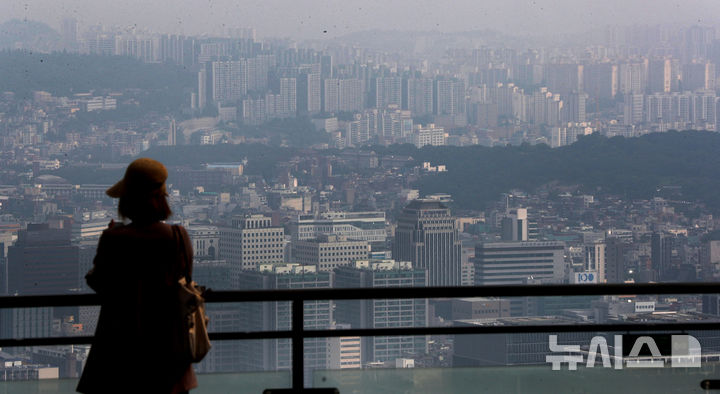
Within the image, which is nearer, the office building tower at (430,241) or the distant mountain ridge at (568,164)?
the office building tower at (430,241)

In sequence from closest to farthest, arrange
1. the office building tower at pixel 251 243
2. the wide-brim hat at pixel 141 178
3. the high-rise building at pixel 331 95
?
the wide-brim hat at pixel 141 178 → the office building tower at pixel 251 243 → the high-rise building at pixel 331 95

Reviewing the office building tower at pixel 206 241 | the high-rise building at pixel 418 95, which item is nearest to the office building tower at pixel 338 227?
the office building tower at pixel 206 241

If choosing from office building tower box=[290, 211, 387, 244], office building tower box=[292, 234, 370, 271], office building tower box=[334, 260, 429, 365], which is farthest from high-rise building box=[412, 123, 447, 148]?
office building tower box=[334, 260, 429, 365]

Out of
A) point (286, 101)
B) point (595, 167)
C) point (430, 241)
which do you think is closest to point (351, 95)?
point (286, 101)

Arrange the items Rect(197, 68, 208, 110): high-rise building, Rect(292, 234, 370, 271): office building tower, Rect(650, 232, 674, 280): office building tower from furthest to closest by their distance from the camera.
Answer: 1. Rect(197, 68, 208, 110): high-rise building
2. Rect(650, 232, 674, 280): office building tower
3. Rect(292, 234, 370, 271): office building tower

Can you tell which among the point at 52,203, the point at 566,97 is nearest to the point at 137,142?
the point at 52,203

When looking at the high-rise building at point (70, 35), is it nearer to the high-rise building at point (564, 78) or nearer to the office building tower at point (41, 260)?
the office building tower at point (41, 260)

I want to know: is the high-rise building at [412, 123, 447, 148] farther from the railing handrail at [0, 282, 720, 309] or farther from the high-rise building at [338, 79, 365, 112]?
the railing handrail at [0, 282, 720, 309]
